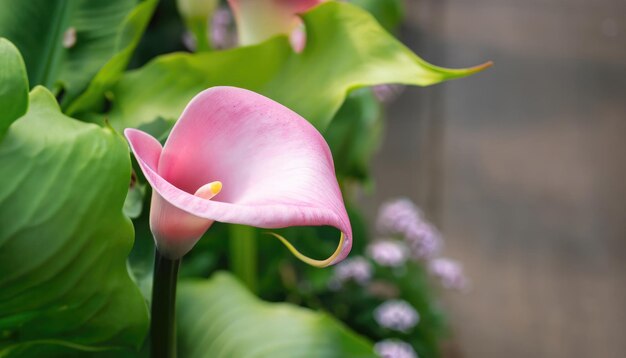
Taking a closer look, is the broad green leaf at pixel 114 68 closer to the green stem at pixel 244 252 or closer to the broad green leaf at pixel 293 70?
the broad green leaf at pixel 293 70

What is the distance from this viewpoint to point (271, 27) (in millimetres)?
316

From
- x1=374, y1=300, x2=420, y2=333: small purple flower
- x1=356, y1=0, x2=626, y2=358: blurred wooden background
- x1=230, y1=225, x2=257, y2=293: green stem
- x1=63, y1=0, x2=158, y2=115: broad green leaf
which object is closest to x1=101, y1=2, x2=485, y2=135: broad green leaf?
x1=63, y1=0, x2=158, y2=115: broad green leaf

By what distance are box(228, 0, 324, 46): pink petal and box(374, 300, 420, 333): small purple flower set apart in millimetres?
305

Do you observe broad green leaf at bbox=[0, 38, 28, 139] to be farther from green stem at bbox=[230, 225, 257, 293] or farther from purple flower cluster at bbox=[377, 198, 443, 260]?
purple flower cluster at bbox=[377, 198, 443, 260]

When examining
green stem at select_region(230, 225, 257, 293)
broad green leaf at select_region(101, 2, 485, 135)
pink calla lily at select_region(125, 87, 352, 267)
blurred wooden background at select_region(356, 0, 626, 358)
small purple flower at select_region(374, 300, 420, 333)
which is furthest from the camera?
blurred wooden background at select_region(356, 0, 626, 358)

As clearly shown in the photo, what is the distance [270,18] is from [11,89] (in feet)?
0.43

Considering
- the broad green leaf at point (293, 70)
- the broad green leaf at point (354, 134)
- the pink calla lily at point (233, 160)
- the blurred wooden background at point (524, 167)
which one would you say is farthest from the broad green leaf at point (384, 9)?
the blurred wooden background at point (524, 167)

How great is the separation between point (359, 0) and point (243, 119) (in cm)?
25

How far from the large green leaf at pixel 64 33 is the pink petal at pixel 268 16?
4cm

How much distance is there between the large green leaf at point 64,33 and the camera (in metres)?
0.31

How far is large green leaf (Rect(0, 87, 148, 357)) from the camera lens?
209mm

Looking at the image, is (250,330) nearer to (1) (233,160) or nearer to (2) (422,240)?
(1) (233,160)

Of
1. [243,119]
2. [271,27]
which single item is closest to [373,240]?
[271,27]

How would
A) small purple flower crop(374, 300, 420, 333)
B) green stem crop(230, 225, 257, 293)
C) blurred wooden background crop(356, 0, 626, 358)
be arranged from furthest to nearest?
blurred wooden background crop(356, 0, 626, 358), small purple flower crop(374, 300, 420, 333), green stem crop(230, 225, 257, 293)
